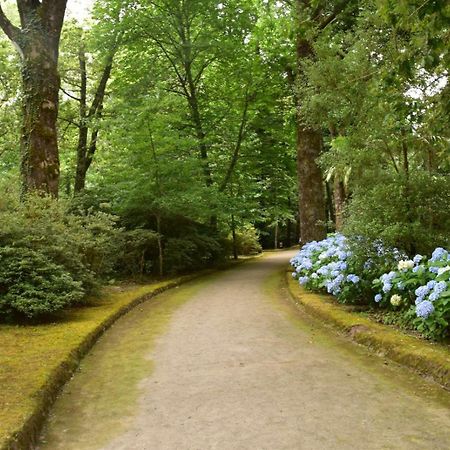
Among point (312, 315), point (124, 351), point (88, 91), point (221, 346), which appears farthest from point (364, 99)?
point (88, 91)

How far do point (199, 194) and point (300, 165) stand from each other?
3.17m

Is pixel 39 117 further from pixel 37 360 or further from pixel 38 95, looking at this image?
pixel 37 360


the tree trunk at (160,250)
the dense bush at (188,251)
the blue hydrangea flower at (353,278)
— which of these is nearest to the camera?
the blue hydrangea flower at (353,278)

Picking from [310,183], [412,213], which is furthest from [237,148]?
[412,213]

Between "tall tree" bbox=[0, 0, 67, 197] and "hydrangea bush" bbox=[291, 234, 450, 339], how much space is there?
5847mm

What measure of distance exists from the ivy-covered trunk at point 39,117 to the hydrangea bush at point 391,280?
18.9 feet

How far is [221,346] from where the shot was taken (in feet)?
19.4

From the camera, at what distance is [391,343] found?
203 inches

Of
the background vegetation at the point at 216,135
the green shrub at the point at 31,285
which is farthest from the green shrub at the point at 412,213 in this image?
the green shrub at the point at 31,285

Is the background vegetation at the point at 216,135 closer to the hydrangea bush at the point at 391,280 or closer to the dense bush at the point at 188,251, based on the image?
the dense bush at the point at 188,251

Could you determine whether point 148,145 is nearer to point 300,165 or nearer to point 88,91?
point 300,165

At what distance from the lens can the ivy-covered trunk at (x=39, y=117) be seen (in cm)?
1018

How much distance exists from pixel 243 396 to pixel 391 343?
6.37 ft

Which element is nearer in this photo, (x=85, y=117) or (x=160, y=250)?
(x=160, y=250)
